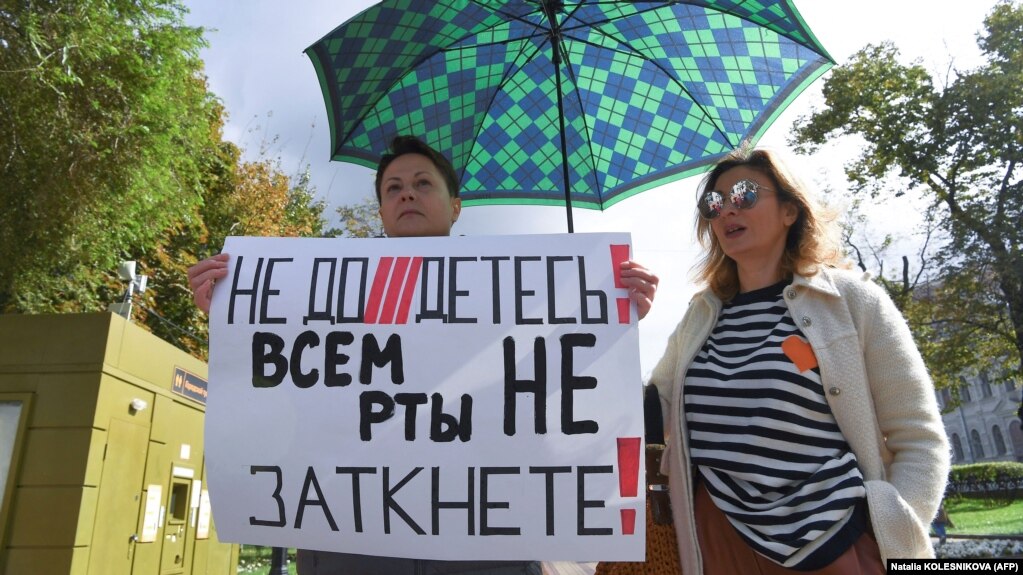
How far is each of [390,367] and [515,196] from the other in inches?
88.7

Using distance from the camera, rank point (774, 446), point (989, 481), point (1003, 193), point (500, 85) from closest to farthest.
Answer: point (774, 446)
point (500, 85)
point (1003, 193)
point (989, 481)

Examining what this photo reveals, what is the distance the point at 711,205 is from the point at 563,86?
2085 mm

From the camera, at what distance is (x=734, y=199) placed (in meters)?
2.08

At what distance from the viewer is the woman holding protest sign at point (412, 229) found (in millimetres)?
1812

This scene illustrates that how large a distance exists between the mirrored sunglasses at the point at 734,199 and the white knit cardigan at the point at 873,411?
31 centimetres

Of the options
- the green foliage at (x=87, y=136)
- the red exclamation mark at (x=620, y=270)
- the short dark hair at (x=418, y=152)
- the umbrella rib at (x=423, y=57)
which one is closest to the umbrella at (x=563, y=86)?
the umbrella rib at (x=423, y=57)

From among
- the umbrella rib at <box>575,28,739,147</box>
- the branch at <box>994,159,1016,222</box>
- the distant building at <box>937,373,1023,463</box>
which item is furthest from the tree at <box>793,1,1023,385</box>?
the distant building at <box>937,373,1023,463</box>

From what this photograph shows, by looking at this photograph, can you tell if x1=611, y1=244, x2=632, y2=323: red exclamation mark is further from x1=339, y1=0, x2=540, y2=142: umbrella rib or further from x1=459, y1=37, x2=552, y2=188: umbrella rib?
x1=339, y1=0, x2=540, y2=142: umbrella rib

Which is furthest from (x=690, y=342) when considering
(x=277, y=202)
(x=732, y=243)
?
(x=277, y=202)

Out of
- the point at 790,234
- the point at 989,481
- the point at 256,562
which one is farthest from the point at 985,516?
the point at 790,234

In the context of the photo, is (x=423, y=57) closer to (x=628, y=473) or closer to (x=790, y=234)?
(x=790, y=234)

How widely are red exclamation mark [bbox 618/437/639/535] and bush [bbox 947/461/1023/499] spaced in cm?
3173

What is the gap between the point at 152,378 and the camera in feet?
27.8

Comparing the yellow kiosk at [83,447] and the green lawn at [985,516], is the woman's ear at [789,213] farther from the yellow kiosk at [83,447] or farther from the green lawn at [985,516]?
the green lawn at [985,516]
